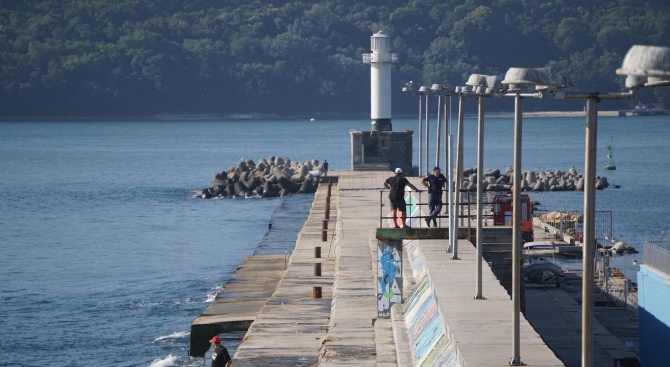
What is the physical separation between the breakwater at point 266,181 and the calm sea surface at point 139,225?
108 centimetres

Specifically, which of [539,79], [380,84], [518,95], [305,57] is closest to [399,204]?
[518,95]

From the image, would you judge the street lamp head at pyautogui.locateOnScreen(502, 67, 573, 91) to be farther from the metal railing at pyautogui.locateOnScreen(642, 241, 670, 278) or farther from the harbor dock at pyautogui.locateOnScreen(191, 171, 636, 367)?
the metal railing at pyautogui.locateOnScreen(642, 241, 670, 278)

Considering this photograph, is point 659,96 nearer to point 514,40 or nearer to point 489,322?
point 514,40

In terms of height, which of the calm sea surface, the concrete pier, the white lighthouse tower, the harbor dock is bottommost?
the calm sea surface

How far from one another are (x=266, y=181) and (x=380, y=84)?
1202 cm

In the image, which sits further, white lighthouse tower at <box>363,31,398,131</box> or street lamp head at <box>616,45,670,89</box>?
white lighthouse tower at <box>363,31,398,131</box>

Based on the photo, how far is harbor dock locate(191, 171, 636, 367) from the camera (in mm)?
16156

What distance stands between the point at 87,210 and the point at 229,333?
46316 millimetres

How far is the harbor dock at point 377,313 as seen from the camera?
16156mm

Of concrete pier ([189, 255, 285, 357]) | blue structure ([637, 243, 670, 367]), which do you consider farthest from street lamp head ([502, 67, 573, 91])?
concrete pier ([189, 255, 285, 357])

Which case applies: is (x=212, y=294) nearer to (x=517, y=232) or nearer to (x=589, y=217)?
(x=517, y=232)

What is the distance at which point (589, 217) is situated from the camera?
A: 40.8 feet

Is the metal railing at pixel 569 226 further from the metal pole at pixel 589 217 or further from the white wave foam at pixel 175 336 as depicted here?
the metal pole at pixel 589 217

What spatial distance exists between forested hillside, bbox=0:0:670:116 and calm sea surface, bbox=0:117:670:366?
977 inches
